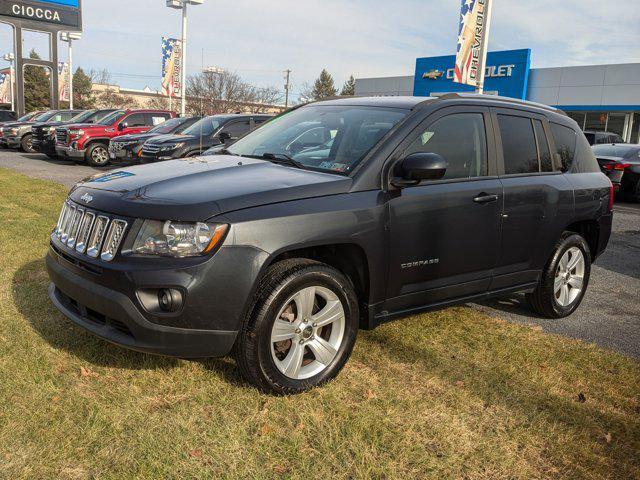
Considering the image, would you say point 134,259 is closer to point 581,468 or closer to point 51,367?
point 51,367

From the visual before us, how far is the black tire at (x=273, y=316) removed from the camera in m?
3.12

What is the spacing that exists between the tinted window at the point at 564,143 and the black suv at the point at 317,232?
0.13 ft

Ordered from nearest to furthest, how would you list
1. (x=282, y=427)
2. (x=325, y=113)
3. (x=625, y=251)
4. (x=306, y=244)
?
(x=282, y=427) → (x=306, y=244) → (x=325, y=113) → (x=625, y=251)

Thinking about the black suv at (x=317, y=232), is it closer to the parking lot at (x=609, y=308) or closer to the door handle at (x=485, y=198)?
the door handle at (x=485, y=198)

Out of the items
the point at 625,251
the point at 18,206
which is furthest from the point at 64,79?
the point at 625,251

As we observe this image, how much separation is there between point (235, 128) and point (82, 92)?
69.3 m

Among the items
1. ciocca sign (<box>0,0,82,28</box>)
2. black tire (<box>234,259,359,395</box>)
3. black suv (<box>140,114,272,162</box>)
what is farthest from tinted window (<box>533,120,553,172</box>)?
ciocca sign (<box>0,0,82,28</box>)

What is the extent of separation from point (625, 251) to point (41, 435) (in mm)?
7730

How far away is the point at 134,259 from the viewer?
297 centimetres

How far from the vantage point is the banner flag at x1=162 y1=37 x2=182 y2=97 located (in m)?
29.0

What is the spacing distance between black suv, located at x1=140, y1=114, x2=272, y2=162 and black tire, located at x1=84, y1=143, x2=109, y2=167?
4966mm

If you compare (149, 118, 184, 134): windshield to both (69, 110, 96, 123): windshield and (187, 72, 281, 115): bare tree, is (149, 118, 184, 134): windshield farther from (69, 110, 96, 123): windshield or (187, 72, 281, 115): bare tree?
(187, 72, 281, 115): bare tree

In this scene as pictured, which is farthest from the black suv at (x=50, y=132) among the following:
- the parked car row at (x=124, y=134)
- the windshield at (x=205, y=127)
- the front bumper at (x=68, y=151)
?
the windshield at (x=205, y=127)

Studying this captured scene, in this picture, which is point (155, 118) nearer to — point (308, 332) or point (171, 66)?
point (171, 66)
